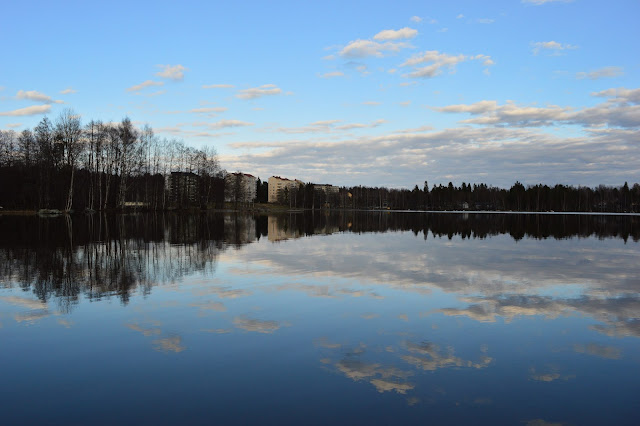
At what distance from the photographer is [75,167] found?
66.3 meters

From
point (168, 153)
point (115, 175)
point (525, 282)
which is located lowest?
point (525, 282)

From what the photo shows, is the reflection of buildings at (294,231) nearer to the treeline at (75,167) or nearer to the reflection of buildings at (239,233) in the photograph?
the reflection of buildings at (239,233)

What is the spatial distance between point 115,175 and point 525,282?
73441 mm

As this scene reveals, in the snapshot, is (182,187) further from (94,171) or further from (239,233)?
(239,233)

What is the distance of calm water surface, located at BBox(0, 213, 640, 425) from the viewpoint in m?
5.01

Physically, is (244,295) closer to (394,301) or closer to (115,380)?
(394,301)

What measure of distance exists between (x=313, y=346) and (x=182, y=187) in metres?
90.0

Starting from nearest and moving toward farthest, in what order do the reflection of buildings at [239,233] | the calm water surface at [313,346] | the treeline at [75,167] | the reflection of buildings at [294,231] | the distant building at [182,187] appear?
1. the calm water surface at [313,346]
2. the reflection of buildings at [239,233]
3. the reflection of buildings at [294,231]
4. the treeline at [75,167]
5. the distant building at [182,187]

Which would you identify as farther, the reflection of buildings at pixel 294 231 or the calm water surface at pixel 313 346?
the reflection of buildings at pixel 294 231

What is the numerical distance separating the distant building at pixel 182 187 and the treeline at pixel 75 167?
584 cm

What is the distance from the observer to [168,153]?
9275 centimetres

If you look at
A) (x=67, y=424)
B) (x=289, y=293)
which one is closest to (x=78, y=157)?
(x=289, y=293)

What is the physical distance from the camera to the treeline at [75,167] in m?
64.4

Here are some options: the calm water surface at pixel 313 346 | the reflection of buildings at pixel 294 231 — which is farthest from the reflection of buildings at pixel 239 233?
the calm water surface at pixel 313 346
